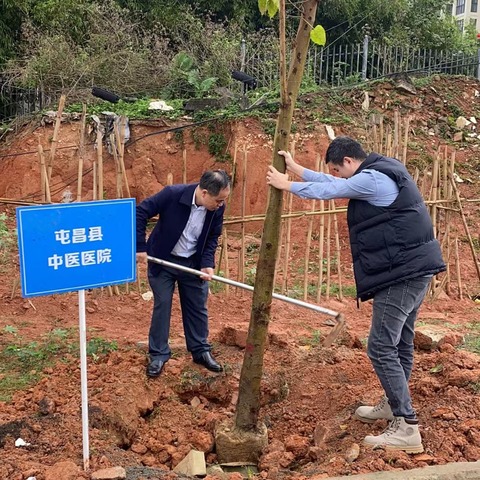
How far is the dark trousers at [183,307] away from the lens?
4.44 meters

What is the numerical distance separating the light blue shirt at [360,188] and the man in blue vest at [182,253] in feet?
3.28

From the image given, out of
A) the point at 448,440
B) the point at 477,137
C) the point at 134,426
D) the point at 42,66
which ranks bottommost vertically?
the point at 134,426

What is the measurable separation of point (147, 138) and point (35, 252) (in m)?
8.26

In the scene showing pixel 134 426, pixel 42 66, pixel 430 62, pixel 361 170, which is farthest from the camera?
pixel 430 62

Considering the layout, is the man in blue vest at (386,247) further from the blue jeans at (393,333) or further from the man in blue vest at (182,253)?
the man in blue vest at (182,253)

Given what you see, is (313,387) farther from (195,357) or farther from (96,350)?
(96,350)

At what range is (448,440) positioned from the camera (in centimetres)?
336

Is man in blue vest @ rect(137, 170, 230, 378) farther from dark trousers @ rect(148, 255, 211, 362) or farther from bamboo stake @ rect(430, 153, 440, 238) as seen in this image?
bamboo stake @ rect(430, 153, 440, 238)

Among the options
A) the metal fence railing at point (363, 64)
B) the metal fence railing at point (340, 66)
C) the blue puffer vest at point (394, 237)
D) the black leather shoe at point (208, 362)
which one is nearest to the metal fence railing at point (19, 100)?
the metal fence railing at point (340, 66)

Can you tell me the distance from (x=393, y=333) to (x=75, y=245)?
176cm

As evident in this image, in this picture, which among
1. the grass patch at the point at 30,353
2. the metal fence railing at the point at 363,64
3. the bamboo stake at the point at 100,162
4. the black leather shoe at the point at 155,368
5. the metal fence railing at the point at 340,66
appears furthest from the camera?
the metal fence railing at the point at 363,64

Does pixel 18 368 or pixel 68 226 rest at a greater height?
pixel 68 226

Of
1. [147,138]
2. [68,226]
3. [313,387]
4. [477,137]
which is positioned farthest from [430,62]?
[68,226]

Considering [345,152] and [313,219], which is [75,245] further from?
[313,219]
